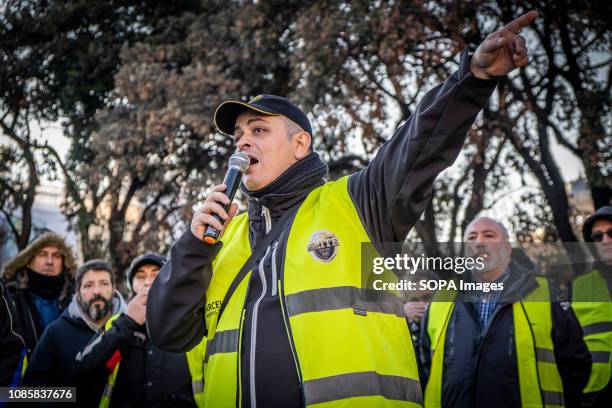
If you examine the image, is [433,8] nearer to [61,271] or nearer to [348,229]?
[61,271]

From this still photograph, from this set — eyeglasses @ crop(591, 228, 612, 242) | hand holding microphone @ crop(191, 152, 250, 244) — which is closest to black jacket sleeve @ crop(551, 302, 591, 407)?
eyeglasses @ crop(591, 228, 612, 242)

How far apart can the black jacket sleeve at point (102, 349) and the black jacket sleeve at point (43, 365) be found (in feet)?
0.82

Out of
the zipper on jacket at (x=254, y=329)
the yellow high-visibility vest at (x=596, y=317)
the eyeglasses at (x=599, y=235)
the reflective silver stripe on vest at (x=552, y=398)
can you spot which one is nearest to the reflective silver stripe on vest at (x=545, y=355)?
the reflective silver stripe on vest at (x=552, y=398)

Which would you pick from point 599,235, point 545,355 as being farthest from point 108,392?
point 599,235

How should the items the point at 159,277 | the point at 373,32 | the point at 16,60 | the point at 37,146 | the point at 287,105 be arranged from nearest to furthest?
the point at 159,277 → the point at 287,105 → the point at 373,32 → the point at 16,60 → the point at 37,146

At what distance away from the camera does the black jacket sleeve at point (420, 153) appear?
2.25 m

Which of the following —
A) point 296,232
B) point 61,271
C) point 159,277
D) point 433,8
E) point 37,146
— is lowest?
point 159,277

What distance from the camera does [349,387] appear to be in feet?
7.37

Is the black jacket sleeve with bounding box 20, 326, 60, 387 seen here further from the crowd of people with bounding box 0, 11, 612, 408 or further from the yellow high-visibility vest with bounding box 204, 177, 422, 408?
the yellow high-visibility vest with bounding box 204, 177, 422, 408

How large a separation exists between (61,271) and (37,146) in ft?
26.5

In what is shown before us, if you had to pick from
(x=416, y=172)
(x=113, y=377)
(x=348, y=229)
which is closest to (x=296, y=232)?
(x=348, y=229)

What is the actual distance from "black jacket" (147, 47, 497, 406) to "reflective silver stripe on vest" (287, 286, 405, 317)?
104mm

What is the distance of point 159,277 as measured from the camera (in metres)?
2.70

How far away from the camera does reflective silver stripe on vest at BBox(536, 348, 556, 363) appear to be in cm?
441
